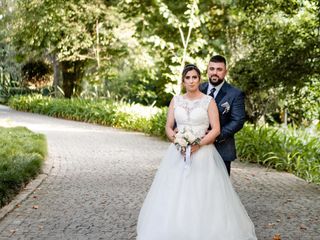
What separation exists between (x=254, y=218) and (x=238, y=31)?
17.1 meters

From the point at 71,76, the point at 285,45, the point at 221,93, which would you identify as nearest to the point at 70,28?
the point at 71,76

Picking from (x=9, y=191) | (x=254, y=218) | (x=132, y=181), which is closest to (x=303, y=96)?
(x=132, y=181)

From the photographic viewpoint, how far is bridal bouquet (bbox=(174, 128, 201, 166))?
15.5ft

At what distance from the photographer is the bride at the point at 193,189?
4688 mm

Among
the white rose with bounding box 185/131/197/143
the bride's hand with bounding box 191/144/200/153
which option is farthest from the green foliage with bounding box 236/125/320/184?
the white rose with bounding box 185/131/197/143

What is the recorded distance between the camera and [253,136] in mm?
12195

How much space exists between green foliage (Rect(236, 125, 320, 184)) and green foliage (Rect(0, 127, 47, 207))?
14.9 ft

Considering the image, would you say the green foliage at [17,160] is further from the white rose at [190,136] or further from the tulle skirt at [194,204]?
the white rose at [190,136]

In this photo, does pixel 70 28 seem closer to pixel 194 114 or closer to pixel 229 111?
pixel 229 111

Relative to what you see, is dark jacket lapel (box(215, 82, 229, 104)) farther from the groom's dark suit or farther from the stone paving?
the stone paving

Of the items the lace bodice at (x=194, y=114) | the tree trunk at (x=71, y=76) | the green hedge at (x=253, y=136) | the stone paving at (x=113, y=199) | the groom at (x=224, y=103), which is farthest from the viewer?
the tree trunk at (x=71, y=76)

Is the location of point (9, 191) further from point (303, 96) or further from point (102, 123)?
point (102, 123)

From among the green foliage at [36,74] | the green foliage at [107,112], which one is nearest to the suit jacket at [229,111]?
the green foliage at [107,112]

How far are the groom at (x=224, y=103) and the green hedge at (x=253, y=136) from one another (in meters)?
4.45
